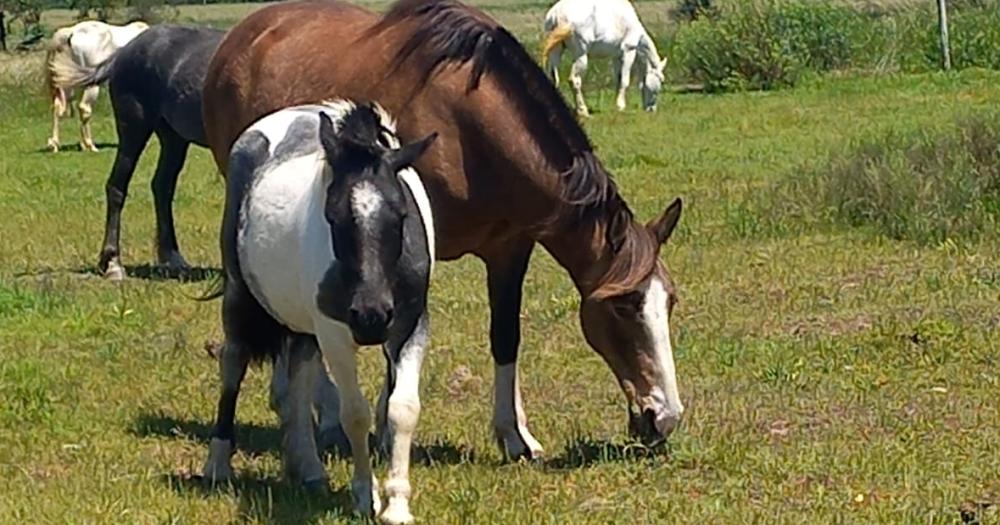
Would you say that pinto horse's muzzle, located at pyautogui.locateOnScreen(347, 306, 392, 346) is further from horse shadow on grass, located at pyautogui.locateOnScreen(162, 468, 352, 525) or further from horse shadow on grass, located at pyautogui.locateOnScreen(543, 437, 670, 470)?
horse shadow on grass, located at pyautogui.locateOnScreen(543, 437, 670, 470)

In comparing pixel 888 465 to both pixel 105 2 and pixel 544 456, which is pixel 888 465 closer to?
pixel 544 456

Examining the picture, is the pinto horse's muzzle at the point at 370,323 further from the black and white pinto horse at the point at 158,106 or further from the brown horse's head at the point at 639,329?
the black and white pinto horse at the point at 158,106

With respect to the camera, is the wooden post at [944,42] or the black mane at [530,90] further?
the wooden post at [944,42]

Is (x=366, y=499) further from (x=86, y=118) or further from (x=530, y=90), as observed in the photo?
(x=86, y=118)

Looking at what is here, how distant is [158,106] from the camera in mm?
12352

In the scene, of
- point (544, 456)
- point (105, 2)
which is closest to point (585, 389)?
point (544, 456)

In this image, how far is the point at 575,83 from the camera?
80.5ft

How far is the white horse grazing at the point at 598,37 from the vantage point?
83.8 ft

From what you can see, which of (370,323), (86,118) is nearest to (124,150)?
(370,323)

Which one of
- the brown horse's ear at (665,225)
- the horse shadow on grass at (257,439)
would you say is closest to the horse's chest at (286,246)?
the horse shadow on grass at (257,439)

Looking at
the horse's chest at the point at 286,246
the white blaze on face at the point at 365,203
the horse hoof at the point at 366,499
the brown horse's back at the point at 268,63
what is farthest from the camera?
the brown horse's back at the point at 268,63

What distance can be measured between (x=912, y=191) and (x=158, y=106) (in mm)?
5235

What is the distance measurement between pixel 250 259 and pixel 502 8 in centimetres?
5835

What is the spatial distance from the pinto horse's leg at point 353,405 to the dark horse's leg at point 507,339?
3.88ft
